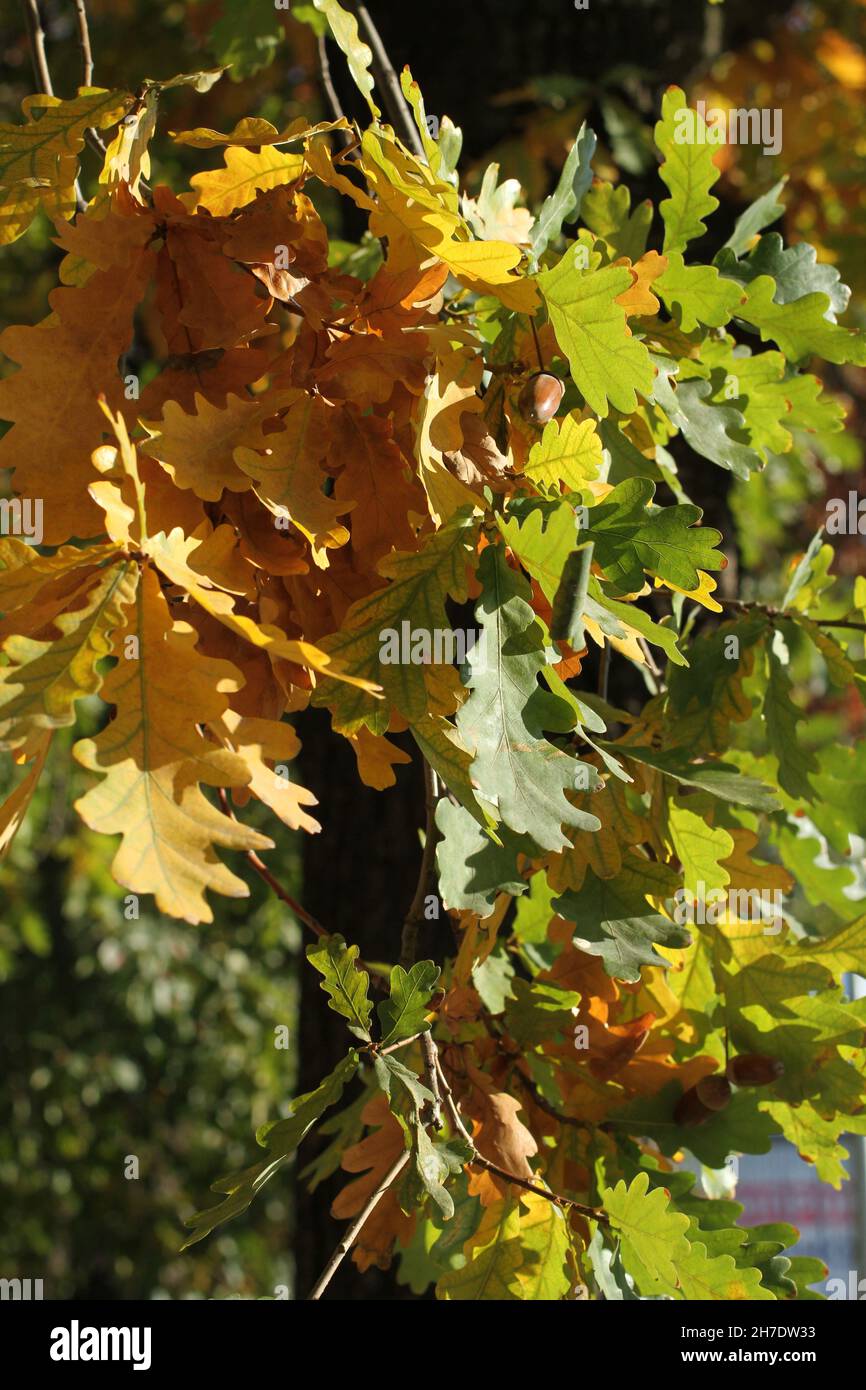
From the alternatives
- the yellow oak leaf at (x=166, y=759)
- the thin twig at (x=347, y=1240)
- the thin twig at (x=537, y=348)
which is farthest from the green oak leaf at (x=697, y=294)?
the thin twig at (x=347, y=1240)

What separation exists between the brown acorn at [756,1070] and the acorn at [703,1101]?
11 millimetres

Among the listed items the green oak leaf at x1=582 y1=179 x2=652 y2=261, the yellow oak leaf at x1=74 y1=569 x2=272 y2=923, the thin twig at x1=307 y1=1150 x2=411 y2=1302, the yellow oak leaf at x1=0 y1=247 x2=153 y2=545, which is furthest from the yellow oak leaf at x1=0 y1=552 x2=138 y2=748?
the green oak leaf at x1=582 y1=179 x2=652 y2=261

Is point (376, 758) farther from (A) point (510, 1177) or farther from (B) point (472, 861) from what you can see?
(A) point (510, 1177)

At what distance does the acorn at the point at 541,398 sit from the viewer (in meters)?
0.81

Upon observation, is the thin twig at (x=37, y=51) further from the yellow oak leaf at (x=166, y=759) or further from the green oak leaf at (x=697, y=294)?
the yellow oak leaf at (x=166, y=759)

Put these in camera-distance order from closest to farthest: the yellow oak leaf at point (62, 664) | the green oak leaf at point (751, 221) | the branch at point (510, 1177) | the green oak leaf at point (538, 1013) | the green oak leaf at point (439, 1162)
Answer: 1. the yellow oak leaf at point (62, 664)
2. the green oak leaf at point (439, 1162)
3. the branch at point (510, 1177)
4. the green oak leaf at point (538, 1013)
5. the green oak leaf at point (751, 221)

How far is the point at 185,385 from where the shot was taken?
0.82 m

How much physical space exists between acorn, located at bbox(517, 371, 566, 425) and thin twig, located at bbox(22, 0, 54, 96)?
55 cm

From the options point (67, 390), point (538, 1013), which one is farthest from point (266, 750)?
point (538, 1013)

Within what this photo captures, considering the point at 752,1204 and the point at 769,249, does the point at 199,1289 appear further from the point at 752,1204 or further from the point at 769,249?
the point at 769,249

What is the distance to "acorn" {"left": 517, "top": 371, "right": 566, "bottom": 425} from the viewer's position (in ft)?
2.66

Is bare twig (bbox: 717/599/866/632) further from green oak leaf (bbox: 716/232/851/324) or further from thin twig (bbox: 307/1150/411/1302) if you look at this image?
thin twig (bbox: 307/1150/411/1302)

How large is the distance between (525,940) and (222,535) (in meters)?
0.47

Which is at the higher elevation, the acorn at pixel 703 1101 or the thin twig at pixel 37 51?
the thin twig at pixel 37 51
